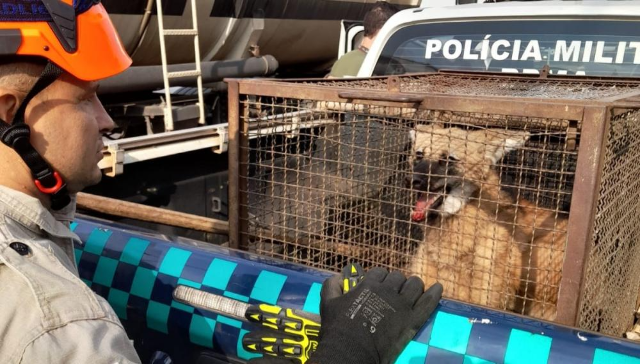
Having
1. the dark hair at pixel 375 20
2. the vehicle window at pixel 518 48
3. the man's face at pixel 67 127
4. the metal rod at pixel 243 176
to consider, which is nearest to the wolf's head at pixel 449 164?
the metal rod at pixel 243 176

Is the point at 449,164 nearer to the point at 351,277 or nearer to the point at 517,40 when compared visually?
the point at 351,277

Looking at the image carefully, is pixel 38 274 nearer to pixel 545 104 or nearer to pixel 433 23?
pixel 545 104

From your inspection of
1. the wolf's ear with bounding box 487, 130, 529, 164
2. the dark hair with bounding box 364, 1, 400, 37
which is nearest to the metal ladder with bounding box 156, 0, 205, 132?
the dark hair with bounding box 364, 1, 400, 37

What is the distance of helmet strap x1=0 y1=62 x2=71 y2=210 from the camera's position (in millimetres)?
1413

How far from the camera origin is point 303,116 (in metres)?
3.01

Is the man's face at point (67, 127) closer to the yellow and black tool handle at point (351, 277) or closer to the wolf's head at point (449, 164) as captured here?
the yellow and black tool handle at point (351, 277)

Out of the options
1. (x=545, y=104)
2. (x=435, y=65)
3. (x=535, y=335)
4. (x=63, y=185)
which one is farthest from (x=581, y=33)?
(x=63, y=185)

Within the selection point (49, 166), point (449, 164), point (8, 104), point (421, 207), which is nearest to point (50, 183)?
point (49, 166)

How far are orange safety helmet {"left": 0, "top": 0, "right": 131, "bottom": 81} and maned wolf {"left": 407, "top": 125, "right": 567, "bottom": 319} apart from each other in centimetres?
145

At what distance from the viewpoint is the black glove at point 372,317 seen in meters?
1.48

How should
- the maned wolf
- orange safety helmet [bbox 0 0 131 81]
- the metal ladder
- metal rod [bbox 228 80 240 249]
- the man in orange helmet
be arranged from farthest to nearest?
the metal ladder
the maned wolf
metal rod [bbox 228 80 240 249]
orange safety helmet [bbox 0 0 131 81]
the man in orange helmet

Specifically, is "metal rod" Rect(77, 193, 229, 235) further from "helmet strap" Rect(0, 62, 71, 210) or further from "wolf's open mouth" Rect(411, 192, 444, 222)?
"helmet strap" Rect(0, 62, 71, 210)

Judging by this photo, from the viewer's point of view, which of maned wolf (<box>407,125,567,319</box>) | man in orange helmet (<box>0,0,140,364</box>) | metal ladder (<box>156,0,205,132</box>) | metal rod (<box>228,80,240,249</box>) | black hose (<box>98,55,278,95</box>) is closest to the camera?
man in orange helmet (<box>0,0,140,364</box>)

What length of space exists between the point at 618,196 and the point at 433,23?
2.35 m
